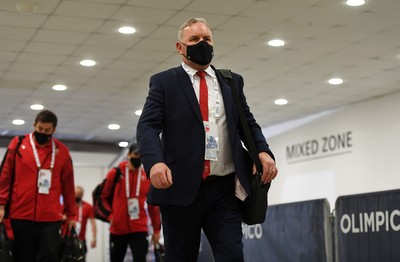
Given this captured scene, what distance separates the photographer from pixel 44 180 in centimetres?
738

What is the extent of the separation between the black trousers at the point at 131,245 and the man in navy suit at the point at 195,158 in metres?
6.46

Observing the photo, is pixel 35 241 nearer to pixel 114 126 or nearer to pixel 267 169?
pixel 267 169

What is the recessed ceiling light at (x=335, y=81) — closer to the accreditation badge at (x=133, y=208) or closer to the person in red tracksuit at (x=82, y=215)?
the person in red tracksuit at (x=82, y=215)

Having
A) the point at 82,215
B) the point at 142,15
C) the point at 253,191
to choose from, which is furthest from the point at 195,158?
the point at 82,215

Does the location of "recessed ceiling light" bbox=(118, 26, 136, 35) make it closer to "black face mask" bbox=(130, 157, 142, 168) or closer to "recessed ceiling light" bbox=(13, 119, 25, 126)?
"black face mask" bbox=(130, 157, 142, 168)

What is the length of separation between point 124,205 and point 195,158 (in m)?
6.90

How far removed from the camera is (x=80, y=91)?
17703mm

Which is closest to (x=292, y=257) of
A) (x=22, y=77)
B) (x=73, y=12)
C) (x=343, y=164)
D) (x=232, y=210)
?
(x=232, y=210)

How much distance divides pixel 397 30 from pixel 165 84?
30.1 feet

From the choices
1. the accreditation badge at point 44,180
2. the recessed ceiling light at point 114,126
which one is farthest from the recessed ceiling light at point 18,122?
the accreditation badge at point 44,180

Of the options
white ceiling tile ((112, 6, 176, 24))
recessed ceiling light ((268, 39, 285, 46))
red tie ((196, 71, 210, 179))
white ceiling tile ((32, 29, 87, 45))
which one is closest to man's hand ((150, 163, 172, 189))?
red tie ((196, 71, 210, 179))

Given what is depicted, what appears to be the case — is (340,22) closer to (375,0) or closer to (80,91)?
(375,0)

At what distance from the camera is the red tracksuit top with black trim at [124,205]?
10711 mm

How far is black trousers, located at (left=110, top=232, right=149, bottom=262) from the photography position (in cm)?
1059
